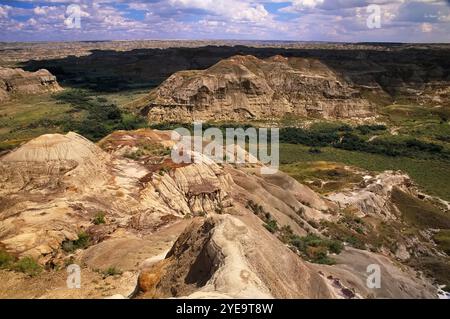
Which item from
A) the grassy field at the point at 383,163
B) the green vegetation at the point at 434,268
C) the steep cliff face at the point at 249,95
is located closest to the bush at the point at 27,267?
the green vegetation at the point at 434,268

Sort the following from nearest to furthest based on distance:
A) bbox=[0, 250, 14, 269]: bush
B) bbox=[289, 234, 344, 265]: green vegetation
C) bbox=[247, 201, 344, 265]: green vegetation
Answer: bbox=[0, 250, 14, 269]: bush < bbox=[289, 234, 344, 265]: green vegetation < bbox=[247, 201, 344, 265]: green vegetation

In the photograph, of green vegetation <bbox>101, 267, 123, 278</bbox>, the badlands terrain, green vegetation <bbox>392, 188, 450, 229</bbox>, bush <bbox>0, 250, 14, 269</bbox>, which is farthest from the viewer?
green vegetation <bbox>392, 188, 450, 229</bbox>

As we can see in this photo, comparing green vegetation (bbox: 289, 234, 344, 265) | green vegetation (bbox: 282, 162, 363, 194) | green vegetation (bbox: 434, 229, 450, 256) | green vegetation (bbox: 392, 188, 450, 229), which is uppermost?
green vegetation (bbox: 289, 234, 344, 265)

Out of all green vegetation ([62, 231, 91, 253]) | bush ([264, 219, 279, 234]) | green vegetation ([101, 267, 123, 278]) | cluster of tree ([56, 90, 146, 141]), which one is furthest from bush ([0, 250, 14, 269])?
cluster of tree ([56, 90, 146, 141])

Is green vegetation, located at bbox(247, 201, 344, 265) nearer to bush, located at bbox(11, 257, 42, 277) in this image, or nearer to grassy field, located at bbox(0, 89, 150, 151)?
bush, located at bbox(11, 257, 42, 277)

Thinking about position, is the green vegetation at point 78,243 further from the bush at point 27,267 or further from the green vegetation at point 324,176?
the green vegetation at point 324,176

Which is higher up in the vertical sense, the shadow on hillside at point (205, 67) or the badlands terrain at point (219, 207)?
the shadow on hillside at point (205, 67)

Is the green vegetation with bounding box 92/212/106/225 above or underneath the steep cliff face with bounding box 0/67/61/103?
underneath
